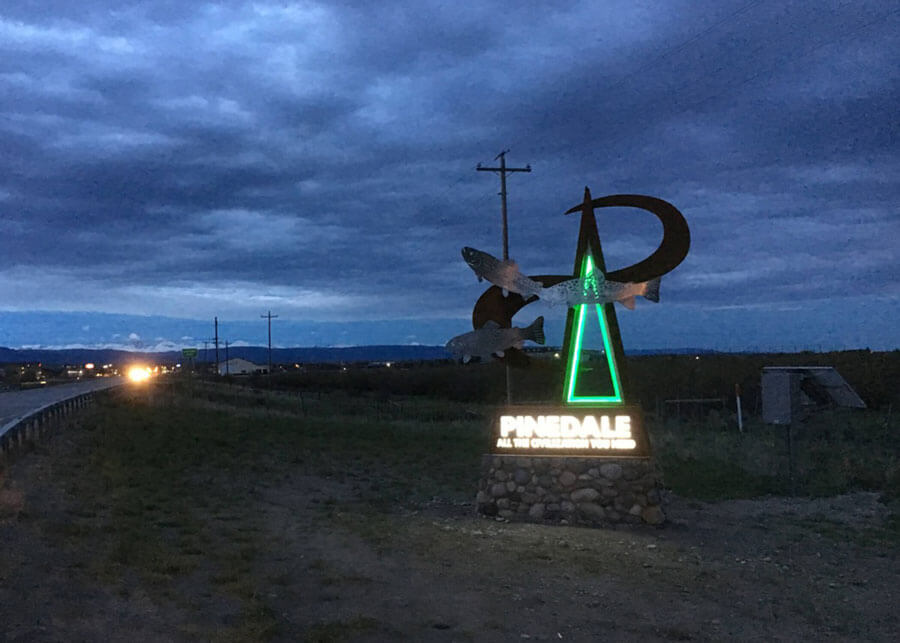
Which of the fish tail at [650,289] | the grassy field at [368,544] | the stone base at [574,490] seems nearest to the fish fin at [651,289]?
the fish tail at [650,289]

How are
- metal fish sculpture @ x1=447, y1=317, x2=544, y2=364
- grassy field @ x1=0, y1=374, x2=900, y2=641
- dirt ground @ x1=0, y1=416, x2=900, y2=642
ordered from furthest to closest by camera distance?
metal fish sculpture @ x1=447, y1=317, x2=544, y2=364, grassy field @ x1=0, y1=374, x2=900, y2=641, dirt ground @ x1=0, y1=416, x2=900, y2=642

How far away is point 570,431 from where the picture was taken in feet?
46.4

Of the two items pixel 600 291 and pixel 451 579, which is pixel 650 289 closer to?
pixel 600 291

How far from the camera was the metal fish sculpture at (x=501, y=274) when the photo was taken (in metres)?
14.9

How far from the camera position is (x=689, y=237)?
14.2 metres

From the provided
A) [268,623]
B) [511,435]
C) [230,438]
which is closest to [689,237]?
[511,435]

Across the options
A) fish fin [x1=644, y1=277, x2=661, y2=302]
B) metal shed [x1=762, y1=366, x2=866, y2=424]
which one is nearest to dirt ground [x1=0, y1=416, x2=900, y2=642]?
metal shed [x1=762, y1=366, x2=866, y2=424]

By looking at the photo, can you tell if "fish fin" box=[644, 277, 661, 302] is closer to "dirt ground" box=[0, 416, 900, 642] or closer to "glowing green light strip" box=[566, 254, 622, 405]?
"glowing green light strip" box=[566, 254, 622, 405]

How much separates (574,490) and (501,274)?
159 inches

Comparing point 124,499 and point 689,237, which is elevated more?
point 689,237

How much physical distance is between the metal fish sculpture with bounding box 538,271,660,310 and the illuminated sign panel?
1839 mm

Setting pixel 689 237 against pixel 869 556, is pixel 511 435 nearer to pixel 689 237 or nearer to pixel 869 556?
pixel 689 237

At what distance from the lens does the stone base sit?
13484mm

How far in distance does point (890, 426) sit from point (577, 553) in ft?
75.3
